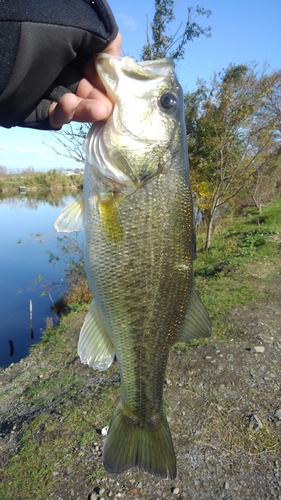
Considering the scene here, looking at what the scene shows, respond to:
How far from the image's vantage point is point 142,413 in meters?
2.15

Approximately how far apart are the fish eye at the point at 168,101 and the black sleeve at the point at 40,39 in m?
0.42

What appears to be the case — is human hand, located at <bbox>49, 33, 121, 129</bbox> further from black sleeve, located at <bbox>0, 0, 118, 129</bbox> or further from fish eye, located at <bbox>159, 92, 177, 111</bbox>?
fish eye, located at <bbox>159, 92, 177, 111</bbox>

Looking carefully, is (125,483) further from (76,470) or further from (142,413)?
(142,413)

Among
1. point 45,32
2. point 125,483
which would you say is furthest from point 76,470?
point 45,32

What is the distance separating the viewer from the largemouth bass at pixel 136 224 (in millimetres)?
1884

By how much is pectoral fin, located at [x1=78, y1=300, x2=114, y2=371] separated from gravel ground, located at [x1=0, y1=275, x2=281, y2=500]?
226 cm

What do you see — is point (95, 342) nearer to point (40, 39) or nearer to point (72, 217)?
point (72, 217)

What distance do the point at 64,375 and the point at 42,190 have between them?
4377cm

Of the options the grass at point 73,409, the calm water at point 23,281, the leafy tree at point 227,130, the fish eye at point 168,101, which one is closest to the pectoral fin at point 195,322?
the fish eye at point 168,101

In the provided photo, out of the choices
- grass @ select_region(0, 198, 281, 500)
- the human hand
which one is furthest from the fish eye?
grass @ select_region(0, 198, 281, 500)

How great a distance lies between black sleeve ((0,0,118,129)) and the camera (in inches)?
57.0

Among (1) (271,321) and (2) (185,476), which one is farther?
(1) (271,321)

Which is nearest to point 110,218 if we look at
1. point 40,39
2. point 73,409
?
point 40,39

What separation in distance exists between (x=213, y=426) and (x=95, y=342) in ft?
9.35
